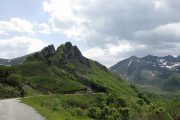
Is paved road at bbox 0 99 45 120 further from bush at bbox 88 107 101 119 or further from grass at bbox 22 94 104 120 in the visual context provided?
bush at bbox 88 107 101 119

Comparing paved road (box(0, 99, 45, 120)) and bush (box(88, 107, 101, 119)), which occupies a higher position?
paved road (box(0, 99, 45, 120))

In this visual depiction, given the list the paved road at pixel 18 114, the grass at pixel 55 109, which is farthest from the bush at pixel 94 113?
the paved road at pixel 18 114

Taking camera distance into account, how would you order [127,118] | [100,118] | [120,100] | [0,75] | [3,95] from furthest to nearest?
[0,75] < [120,100] < [3,95] < [100,118] < [127,118]

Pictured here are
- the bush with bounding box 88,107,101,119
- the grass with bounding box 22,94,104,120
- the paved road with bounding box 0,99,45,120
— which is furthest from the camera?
the bush with bounding box 88,107,101,119

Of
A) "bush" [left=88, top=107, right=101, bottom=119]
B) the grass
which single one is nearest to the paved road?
the grass

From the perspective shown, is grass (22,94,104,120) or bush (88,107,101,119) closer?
grass (22,94,104,120)

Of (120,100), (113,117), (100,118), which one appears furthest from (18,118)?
(120,100)

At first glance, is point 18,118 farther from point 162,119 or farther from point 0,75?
point 0,75

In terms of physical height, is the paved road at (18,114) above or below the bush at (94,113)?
above

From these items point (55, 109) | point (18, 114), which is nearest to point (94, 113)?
point (55, 109)

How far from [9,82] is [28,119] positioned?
105 m

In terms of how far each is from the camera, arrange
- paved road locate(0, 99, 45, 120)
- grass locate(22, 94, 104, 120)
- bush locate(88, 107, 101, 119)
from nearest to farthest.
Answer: paved road locate(0, 99, 45, 120), grass locate(22, 94, 104, 120), bush locate(88, 107, 101, 119)

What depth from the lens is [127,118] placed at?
2734 inches

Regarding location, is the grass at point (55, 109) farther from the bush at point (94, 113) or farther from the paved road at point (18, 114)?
the paved road at point (18, 114)
